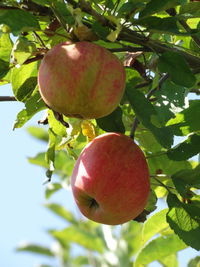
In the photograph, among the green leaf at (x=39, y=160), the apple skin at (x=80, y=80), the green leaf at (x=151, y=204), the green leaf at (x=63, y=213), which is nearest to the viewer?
the apple skin at (x=80, y=80)

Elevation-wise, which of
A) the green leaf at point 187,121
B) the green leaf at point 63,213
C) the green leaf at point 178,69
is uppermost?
the green leaf at point 178,69

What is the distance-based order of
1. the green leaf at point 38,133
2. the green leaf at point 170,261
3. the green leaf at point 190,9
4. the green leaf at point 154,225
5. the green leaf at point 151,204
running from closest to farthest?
1. the green leaf at point 190,9
2. the green leaf at point 151,204
3. the green leaf at point 154,225
4. the green leaf at point 170,261
5. the green leaf at point 38,133

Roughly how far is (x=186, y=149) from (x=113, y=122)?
246mm

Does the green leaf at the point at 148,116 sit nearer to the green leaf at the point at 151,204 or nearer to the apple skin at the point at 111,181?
the apple skin at the point at 111,181

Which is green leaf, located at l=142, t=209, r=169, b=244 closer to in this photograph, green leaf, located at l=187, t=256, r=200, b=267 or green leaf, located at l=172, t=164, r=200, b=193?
green leaf, located at l=187, t=256, r=200, b=267

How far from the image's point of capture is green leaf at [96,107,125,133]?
2164 mm

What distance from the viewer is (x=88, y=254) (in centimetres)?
381

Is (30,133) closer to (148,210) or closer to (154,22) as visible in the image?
(148,210)

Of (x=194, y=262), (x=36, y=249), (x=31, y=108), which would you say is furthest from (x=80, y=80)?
(x=36, y=249)

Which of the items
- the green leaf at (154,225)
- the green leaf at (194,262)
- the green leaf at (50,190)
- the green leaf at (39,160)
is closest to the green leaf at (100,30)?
the green leaf at (154,225)

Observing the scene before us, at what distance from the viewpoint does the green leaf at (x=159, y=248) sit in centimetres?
262

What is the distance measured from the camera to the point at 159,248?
2.63 meters

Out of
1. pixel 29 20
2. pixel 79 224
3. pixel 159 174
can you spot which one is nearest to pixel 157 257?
pixel 159 174

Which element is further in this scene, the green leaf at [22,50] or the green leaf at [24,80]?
the green leaf at [24,80]
